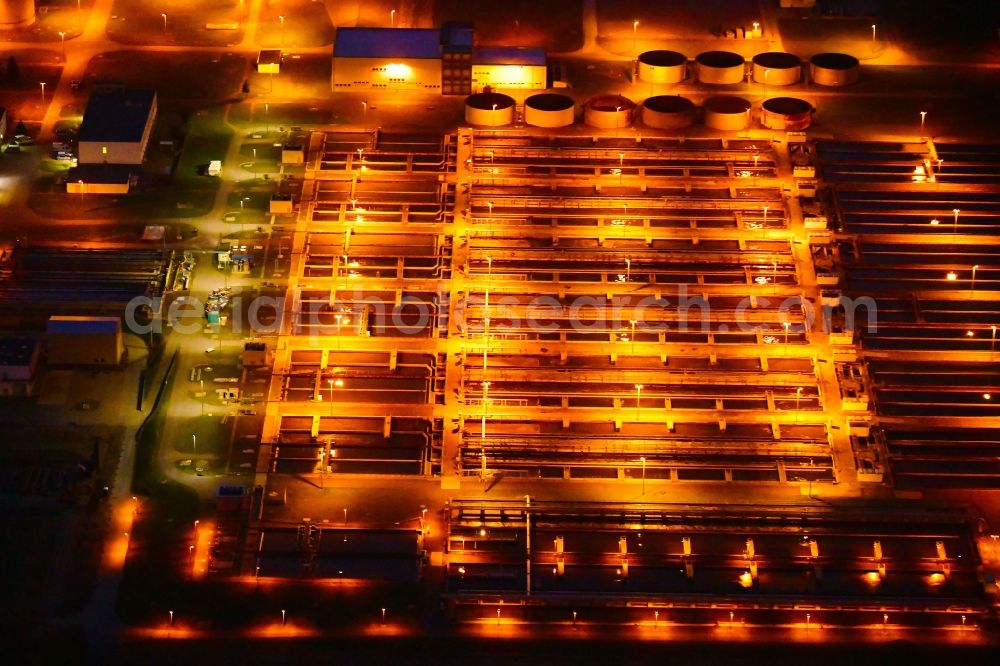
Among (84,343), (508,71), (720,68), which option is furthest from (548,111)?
(84,343)

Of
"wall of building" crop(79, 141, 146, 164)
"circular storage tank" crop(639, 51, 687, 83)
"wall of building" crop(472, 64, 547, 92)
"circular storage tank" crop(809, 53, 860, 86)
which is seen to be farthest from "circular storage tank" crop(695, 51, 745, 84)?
"wall of building" crop(79, 141, 146, 164)

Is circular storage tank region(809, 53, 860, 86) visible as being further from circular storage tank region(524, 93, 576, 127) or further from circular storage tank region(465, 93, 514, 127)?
circular storage tank region(465, 93, 514, 127)

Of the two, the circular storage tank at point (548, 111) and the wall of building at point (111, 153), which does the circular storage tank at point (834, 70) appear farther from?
the wall of building at point (111, 153)

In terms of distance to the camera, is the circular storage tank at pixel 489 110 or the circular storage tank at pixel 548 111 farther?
the circular storage tank at pixel 489 110

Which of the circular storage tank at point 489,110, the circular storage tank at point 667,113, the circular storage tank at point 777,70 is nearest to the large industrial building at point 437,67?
the circular storage tank at point 489,110

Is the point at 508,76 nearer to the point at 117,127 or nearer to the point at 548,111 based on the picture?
the point at 548,111

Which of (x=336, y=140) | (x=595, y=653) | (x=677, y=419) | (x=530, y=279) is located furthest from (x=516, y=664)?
(x=336, y=140)

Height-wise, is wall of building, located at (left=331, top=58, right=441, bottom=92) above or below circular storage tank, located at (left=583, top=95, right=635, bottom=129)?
above
